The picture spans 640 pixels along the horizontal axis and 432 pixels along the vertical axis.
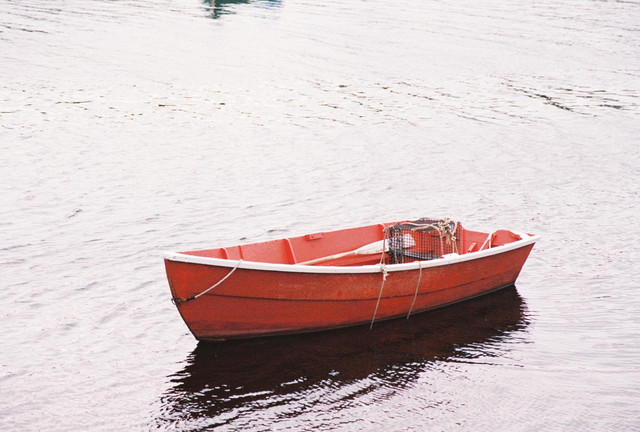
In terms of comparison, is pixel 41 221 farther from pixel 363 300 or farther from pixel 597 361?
pixel 597 361

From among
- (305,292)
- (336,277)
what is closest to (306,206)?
(336,277)

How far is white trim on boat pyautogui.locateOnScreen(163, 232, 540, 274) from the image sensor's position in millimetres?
10352

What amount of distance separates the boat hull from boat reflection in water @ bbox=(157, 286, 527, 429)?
0.22 metres

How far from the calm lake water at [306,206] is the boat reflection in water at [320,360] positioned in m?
0.04

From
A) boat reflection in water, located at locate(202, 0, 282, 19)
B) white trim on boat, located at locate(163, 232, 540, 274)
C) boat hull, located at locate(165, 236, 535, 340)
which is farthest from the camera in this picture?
boat reflection in water, located at locate(202, 0, 282, 19)

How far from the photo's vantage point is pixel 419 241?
546 inches

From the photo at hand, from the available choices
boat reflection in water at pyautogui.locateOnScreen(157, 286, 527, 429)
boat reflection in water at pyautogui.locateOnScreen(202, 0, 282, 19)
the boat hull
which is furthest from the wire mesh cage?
boat reflection in water at pyautogui.locateOnScreen(202, 0, 282, 19)

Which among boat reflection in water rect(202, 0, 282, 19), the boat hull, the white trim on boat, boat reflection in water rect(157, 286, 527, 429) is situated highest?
boat reflection in water rect(202, 0, 282, 19)

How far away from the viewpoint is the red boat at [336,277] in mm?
10766

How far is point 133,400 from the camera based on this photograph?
9977 millimetres

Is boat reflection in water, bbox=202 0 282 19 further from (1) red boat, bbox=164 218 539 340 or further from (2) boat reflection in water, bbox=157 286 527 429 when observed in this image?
(2) boat reflection in water, bbox=157 286 527 429

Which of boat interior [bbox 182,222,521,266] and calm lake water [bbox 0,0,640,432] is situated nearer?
calm lake water [bbox 0,0,640,432]

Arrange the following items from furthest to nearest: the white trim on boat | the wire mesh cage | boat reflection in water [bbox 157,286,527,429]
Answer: the wire mesh cage → the white trim on boat → boat reflection in water [bbox 157,286,527,429]

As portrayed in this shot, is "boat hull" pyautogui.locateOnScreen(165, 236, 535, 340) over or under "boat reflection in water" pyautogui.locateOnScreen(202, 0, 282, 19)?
under
